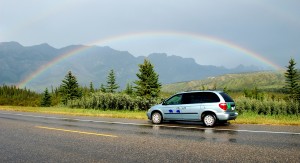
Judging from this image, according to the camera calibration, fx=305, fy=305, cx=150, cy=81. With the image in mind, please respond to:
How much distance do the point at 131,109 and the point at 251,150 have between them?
22548mm

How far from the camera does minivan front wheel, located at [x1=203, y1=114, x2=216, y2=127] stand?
15.0 m

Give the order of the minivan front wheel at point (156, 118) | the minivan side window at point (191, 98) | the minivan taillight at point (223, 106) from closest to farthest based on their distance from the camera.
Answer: the minivan taillight at point (223, 106), the minivan side window at point (191, 98), the minivan front wheel at point (156, 118)

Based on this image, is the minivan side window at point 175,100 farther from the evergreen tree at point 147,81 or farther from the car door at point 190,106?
the evergreen tree at point 147,81

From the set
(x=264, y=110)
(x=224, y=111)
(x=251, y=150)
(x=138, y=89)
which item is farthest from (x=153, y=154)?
(x=138, y=89)

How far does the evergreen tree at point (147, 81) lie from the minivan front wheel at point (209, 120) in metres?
46.1

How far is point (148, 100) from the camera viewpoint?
1152 inches

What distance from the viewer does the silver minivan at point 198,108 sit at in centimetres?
1495

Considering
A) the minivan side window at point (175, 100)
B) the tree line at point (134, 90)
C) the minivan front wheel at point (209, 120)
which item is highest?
the tree line at point (134, 90)

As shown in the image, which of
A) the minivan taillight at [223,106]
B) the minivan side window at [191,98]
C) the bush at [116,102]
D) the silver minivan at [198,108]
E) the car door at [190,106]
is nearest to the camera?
the minivan taillight at [223,106]

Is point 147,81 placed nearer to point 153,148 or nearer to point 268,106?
point 268,106

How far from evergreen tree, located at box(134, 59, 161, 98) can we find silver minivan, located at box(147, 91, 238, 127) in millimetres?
44035

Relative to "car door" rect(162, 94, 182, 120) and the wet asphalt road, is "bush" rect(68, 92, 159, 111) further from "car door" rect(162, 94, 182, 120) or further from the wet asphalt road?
the wet asphalt road

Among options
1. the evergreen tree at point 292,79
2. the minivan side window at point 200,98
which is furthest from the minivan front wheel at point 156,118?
the evergreen tree at point 292,79

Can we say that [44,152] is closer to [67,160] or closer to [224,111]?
[67,160]
